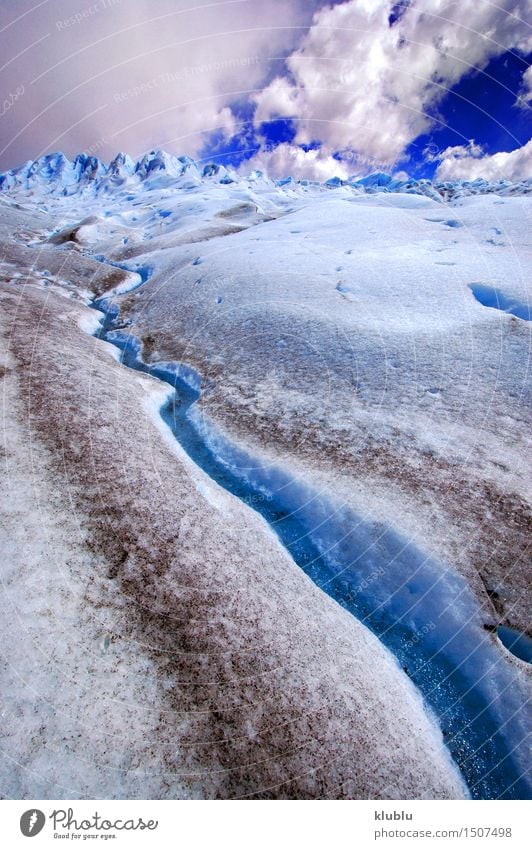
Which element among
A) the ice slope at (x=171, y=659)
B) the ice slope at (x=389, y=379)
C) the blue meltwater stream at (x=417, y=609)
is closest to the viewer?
the ice slope at (x=171, y=659)

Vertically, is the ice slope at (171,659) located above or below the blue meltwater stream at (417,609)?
below

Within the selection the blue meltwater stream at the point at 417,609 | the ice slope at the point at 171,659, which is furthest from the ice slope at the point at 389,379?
the ice slope at the point at 171,659

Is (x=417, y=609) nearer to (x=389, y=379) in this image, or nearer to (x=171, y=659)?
(x=171, y=659)

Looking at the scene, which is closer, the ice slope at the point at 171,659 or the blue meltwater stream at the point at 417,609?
the ice slope at the point at 171,659

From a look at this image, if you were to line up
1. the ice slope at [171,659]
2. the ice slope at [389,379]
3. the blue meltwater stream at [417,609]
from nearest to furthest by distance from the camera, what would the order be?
the ice slope at [171,659] < the blue meltwater stream at [417,609] < the ice slope at [389,379]

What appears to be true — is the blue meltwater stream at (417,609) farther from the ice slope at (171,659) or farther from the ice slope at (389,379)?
the ice slope at (171,659)

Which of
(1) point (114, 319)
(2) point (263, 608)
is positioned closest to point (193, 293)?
(1) point (114, 319)

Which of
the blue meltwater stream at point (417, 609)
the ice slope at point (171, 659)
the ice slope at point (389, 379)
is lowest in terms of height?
the ice slope at point (171, 659)

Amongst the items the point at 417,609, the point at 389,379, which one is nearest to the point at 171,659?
the point at 417,609
